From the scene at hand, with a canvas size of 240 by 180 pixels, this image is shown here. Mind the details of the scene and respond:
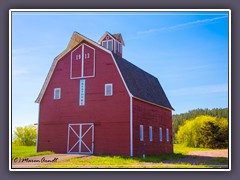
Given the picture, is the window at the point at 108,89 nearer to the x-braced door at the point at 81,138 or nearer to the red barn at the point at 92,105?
the red barn at the point at 92,105

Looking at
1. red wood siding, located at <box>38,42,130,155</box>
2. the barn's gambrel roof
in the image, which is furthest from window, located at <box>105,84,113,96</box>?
the barn's gambrel roof

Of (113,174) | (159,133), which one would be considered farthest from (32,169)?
(159,133)

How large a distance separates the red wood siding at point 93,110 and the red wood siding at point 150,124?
0.54m

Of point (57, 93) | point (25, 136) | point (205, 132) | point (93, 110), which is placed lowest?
point (25, 136)

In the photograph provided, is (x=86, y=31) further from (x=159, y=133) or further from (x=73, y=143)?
(x=159, y=133)

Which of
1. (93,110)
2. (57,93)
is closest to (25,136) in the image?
(93,110)

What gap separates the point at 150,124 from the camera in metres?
17.1

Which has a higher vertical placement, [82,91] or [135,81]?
[135,81]

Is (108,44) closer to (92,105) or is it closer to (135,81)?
(135,81)

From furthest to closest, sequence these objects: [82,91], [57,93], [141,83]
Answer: [141,83] → [57,93] → [82,91]

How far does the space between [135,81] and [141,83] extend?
694 millimetres

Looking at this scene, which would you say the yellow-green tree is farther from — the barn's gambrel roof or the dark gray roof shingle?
the dark gray roof shingle

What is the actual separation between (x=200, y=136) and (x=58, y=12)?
7.12 meters
